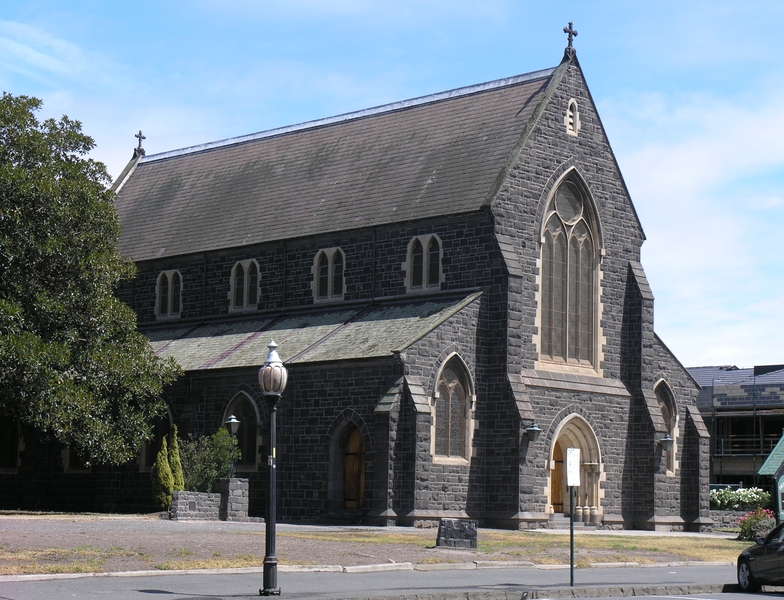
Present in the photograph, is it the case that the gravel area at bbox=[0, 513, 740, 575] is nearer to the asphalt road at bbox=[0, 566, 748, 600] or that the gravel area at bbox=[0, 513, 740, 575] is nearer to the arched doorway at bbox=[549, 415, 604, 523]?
the asphalt road at bbox=[0, 566, 748, 600]

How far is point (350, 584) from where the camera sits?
20.7m

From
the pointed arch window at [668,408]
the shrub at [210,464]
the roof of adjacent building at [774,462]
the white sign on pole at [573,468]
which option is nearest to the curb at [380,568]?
the white sign on pole at [573,468]

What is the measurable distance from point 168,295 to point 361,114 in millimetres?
10247

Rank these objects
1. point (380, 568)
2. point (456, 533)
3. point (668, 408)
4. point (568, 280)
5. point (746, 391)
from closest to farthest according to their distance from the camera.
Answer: point (380, 568) → point (456, 533) → point (568, 280) → point (668, 408) → point (746, 391)

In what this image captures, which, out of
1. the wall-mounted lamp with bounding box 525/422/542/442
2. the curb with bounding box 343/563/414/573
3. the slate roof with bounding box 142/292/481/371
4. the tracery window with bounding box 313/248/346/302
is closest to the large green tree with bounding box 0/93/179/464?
the slate roof with bounding box 142/292/481/371

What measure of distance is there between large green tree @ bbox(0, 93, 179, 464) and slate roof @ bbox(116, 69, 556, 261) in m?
7.96

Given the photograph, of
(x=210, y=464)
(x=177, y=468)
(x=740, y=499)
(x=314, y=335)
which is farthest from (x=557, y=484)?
(x=177, y=468)

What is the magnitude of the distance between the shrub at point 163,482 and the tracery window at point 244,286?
937 cm

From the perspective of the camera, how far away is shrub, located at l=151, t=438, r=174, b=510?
38.9 m

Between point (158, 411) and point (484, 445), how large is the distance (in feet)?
35.7

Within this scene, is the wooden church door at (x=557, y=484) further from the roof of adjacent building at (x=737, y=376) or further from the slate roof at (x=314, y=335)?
the roof of adjacent building at (x=737, y=376)

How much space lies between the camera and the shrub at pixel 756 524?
118 feet

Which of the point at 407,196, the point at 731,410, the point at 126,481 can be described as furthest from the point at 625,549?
the point at 731,410

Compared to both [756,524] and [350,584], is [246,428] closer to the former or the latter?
[756,524]
